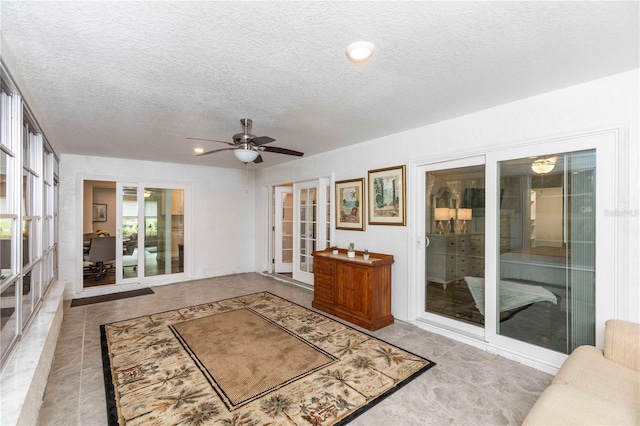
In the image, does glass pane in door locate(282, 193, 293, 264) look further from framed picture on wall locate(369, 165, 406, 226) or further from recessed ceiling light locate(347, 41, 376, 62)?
recessed ceiling light locate(347, 41, 376, 62)

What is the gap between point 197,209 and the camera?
6.30 meters

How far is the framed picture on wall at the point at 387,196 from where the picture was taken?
384 centimetres

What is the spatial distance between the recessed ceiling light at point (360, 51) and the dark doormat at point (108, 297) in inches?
207

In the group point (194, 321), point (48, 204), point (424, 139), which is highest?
point (424, 139)

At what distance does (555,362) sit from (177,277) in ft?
20.0

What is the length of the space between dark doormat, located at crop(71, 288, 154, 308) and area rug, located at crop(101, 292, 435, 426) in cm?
142

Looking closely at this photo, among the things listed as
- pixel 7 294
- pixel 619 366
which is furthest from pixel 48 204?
pixel 619 366

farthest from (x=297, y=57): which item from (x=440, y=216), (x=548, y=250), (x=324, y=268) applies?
(x=324, y=268)

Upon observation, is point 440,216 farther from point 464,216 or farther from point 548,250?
point 548,250

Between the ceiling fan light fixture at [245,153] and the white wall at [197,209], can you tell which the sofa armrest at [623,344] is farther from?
the white wall at [197,209]

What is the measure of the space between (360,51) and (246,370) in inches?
108

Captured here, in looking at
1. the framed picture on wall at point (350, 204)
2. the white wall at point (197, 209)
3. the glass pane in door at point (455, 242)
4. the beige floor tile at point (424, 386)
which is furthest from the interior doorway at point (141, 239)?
the glass pane in door at point (455, 242)

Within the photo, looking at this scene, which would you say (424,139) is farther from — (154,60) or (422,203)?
(154,60)

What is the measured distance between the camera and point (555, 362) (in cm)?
261
